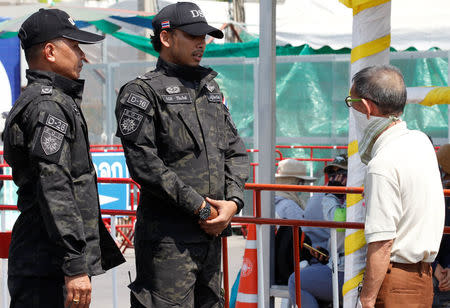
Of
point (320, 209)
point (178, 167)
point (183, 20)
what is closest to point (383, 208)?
point (178, 167)

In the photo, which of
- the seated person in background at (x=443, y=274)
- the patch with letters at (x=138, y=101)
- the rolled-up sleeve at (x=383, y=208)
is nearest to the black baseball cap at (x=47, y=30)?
the patch with letters at (x=138, y=101)

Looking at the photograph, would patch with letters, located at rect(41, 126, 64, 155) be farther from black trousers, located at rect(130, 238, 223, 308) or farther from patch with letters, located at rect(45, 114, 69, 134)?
black trousers, located at rect(130, 238, 223, 308)

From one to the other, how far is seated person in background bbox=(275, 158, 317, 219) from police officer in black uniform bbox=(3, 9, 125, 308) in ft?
9.62

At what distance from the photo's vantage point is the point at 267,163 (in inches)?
205

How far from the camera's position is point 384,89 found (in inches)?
124

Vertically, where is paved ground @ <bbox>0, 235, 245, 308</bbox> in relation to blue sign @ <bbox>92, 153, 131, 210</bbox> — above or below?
below

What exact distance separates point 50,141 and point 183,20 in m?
1.00

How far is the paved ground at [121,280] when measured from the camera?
7.08 m

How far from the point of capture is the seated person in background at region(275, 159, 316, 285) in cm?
535

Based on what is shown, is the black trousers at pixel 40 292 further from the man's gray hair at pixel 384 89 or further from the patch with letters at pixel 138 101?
the man's gray hair at pixel 384 89

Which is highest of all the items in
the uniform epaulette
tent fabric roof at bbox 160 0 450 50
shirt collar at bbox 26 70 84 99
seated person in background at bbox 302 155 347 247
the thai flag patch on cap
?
tent fabric roof at bbox 160 0 450 50

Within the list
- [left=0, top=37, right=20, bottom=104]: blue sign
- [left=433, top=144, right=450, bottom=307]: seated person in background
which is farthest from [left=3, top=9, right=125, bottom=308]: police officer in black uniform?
[left=0, top=37, right=20, bottom=104]: blue sign

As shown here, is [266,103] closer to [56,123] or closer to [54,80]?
[54,80]

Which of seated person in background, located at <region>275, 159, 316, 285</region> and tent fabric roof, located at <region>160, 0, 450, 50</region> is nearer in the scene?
seated person in background, located at <region>275, 159, 316, 285</region>
